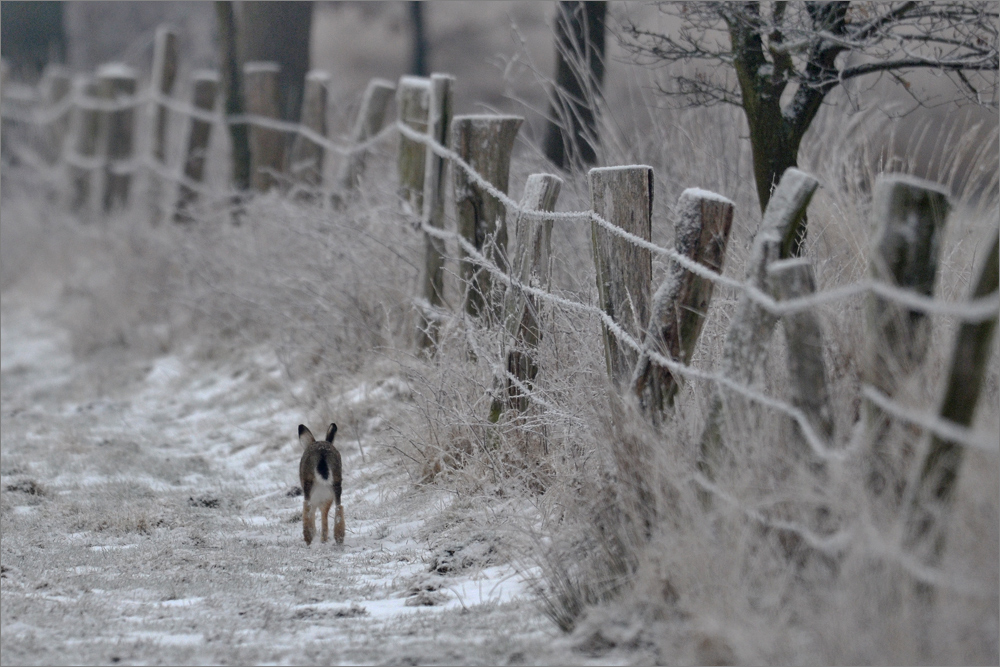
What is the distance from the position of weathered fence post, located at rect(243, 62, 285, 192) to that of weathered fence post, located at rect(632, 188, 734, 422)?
591 cm

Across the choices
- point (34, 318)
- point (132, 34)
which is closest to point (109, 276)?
point (34, 318)

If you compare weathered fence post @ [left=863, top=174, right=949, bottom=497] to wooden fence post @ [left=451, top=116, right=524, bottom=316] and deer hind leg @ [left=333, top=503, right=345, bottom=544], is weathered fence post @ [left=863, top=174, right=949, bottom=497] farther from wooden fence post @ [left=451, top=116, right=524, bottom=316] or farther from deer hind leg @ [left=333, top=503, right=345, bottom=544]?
wooden fence post @ [left=451, top=116, right=524, bottom=316]

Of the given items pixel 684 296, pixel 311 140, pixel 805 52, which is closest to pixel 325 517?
pixel 684 296

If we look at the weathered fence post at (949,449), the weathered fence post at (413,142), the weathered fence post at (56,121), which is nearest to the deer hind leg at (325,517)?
the weathered fence post at (949,449)

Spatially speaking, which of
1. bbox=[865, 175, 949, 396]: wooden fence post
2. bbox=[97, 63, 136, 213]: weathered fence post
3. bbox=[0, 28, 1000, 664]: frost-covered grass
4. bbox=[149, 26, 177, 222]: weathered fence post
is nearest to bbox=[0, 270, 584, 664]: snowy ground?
bbox=[0, 28, 1000, 664]: frost-covered grass

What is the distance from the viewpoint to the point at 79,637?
275 centimetres

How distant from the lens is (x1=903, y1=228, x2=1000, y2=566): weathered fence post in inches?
82.9

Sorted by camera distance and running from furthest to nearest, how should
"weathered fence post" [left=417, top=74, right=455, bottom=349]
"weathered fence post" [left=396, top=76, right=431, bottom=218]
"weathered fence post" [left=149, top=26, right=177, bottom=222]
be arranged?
1. "weathered fence post" [left=149, top=26, right=177, bottom=222]
2. "weathered fence post" [left=396, top=76, right=431, bottom=218]
3. "weathered fence post" [left=417, top=74, right=455, bottom=349]

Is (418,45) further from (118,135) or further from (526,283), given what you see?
(526,283)

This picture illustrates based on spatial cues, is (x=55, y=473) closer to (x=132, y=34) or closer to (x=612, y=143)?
(x=612, y=143)

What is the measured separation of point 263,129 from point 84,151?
410cm

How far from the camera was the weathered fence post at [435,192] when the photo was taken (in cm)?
528

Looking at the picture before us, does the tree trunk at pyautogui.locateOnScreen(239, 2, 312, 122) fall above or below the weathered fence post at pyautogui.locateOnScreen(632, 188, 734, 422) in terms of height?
above

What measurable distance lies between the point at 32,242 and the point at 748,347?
9535 mm
